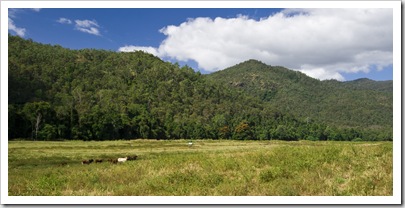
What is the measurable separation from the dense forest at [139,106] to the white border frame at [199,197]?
136 feet

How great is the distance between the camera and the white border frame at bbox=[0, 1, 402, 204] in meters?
7.46

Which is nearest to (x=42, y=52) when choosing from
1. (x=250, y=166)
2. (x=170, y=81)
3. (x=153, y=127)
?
(x=170, y=81)

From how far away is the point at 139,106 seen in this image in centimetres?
9212

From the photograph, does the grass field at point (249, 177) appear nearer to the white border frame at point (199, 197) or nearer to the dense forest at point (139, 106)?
the white border frame at point (199, 197)

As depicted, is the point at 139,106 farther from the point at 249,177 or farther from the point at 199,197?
the point at 199,197

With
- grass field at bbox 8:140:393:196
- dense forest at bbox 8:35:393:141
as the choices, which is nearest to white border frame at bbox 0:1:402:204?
grass field at bbox 8:140:393:196

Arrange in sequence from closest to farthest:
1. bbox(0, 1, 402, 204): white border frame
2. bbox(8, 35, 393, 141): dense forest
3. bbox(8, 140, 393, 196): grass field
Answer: bbox(0, 1, 402, 204): white border frame, bbox(8, 140, 393, 196): grass field, bbox(8, 35, 393, 141): dense forest

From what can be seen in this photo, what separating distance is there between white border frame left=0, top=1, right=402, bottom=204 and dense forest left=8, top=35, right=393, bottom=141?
41.5 meters

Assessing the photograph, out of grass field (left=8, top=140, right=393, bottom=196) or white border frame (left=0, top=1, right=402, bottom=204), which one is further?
grass field (left=8, top=140, right=393, bottom=196)

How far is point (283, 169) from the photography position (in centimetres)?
930

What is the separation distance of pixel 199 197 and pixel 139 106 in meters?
86.2

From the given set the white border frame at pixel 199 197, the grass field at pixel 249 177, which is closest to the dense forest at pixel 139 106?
the grass field at pixel 249 177

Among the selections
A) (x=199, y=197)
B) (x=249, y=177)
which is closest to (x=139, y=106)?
(x=249, y=177)

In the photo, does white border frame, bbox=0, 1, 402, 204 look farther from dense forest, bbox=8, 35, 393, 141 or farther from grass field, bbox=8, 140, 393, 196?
dense forest, bbox=8, 35, 393, 141
